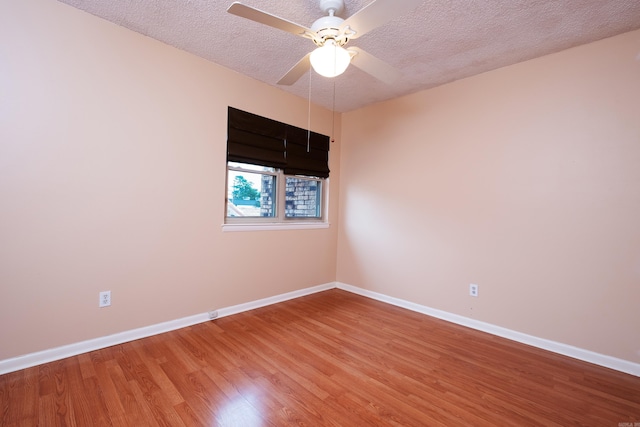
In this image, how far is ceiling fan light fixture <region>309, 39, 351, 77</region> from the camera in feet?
5.20

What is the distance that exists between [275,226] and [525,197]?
247cm

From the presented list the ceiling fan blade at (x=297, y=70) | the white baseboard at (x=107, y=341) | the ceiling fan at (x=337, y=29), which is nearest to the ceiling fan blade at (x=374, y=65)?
the ceiling fan at (x=337, y=29)

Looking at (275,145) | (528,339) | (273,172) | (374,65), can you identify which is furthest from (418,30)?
(528,339)

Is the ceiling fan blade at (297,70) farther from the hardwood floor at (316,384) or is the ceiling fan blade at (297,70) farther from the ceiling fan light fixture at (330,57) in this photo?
the hardwood floor at (316,384)

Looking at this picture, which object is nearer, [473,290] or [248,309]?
[473,290]

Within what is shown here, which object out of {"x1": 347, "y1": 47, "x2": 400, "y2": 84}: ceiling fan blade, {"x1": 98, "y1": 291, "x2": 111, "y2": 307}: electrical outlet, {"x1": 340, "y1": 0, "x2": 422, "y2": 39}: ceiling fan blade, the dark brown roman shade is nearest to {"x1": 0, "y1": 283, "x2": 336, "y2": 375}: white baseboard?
{"x1": 98, "y1": 291, "x2": 111, "y2": 307}: electrical outlet

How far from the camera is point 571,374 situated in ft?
6.42

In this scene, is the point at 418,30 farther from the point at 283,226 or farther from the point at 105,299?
the point at 105,299

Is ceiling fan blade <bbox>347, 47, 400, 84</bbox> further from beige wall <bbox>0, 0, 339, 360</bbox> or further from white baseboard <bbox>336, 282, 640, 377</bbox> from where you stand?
white baseboard <bbox>336, 282, 640, 377</bbox>

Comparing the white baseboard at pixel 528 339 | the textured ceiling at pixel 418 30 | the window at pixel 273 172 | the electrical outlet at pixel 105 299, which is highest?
the textured ceiling at pixel 418 30

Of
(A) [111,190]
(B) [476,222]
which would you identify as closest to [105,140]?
(A) [111,190]

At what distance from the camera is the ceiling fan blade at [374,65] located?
1.72 metres

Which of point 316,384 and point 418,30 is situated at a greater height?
point 418,30

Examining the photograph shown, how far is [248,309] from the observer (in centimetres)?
298
